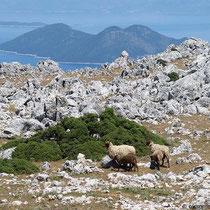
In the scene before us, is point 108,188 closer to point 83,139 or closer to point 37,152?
point 37,152

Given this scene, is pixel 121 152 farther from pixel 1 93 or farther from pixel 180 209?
pixel 1 93

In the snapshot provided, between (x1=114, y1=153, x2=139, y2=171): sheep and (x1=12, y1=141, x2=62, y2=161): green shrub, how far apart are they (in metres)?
5.39

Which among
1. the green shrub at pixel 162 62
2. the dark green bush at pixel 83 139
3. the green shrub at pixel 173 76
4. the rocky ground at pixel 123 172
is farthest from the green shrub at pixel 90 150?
the green shrub at pixel 162 62

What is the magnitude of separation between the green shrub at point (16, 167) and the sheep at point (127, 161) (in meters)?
4.66

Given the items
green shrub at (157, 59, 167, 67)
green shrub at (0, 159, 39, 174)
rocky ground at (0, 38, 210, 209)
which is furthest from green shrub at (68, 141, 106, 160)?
green shrub at (157, 59, 167, 67)

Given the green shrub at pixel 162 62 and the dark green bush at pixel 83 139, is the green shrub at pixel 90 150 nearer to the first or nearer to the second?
the dark green bush at pixel 83 139

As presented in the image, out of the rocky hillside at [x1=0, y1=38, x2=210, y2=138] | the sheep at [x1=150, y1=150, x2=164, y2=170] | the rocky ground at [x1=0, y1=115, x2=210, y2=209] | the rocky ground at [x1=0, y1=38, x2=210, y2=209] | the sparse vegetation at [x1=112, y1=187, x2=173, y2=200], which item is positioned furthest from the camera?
the rocky hillside at [x1=0, y1=38, x2=210, y2=138]

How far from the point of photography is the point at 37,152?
2252 cm

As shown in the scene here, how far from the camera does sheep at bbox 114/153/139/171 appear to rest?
18.3 metres

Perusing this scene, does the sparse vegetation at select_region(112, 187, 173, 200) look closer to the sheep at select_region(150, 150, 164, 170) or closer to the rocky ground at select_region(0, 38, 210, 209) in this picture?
the rocky ground at select_region(0, 38, 210, 209)

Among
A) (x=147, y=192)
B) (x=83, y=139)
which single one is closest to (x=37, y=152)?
(x=83, y=139)

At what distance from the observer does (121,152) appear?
1891 centimetres

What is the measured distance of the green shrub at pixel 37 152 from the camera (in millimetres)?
22141

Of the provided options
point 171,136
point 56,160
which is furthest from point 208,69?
→ point 56,160
